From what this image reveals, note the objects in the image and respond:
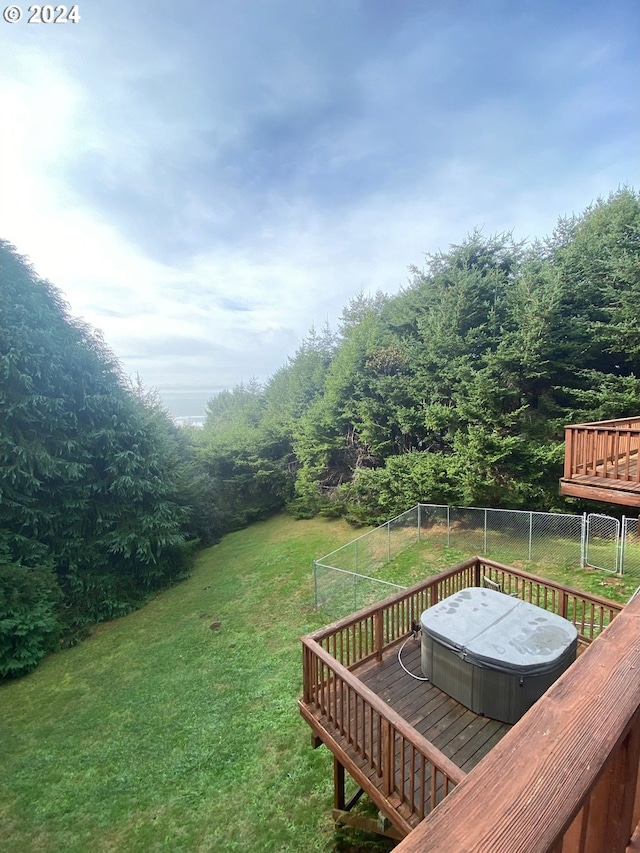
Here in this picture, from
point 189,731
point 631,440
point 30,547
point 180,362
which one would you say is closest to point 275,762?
point 189,731

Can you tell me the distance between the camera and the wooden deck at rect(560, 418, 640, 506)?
506 cm

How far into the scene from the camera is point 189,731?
568 centimetres

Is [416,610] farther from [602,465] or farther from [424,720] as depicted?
[602,465]

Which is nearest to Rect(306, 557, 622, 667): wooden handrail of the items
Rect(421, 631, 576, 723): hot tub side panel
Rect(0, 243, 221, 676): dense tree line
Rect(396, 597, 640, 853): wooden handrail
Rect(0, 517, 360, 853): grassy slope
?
Rect(421, 631, 576, 723): hot tub side panel

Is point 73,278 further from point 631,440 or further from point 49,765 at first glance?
point 631,440

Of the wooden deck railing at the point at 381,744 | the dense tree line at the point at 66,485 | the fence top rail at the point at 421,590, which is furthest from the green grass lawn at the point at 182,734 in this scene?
the fence top rail at the point at 421,590

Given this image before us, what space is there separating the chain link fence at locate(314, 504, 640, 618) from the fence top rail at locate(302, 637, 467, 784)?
3650mm

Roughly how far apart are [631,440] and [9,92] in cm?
1148

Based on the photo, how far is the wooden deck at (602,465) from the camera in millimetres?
5059

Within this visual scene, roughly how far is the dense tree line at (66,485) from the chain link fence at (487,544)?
245 inches

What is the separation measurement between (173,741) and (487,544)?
8.22 meters

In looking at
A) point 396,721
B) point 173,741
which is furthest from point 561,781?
point 173,741

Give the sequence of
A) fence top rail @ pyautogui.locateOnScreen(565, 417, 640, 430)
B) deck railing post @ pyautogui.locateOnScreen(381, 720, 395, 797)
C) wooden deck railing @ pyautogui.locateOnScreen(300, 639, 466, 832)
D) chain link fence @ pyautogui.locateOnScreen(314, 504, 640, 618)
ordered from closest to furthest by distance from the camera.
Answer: wooden deck railing @ pyautogui.locateOnScreen(300, 639, 466, 832) → deck railing post @ pyautogui.locateOnScreen(381, 720, 395, 797) → fence top rail @ pyautogui.locateOnScreen(565, 417, 640, 430) → chain link fence @ pyautogui.locateOnScreen(314, 504, 640, 618)

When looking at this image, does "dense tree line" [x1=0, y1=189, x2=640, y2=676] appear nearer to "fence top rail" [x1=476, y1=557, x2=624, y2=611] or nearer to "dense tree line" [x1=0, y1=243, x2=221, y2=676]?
"dense tree line" [x1=0, y1=243, x2=221, y2=676]
